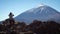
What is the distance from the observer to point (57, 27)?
184 feet

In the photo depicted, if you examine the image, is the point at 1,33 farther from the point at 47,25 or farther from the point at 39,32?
the point at 47,25

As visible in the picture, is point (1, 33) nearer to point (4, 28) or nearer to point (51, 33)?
point (4, 28)

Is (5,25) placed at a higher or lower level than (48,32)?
higher

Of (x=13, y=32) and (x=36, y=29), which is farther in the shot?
(x=36, y=29)

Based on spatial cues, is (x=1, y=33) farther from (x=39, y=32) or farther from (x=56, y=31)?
(x=56, y=31)

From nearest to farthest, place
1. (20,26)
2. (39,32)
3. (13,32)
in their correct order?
(13,32) → (39,32) → (20,26)

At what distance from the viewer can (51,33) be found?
53500 mm

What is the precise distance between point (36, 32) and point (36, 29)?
1489mm

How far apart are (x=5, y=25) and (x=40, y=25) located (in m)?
13.0

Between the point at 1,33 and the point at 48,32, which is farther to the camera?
the point at 48,32

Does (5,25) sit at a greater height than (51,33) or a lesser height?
greater

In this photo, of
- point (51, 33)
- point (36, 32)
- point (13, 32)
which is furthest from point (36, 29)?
point (13, 32)

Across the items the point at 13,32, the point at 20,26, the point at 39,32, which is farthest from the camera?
the point at 20,26

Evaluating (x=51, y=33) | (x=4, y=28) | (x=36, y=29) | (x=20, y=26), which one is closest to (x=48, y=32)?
(x=51, y=33)
